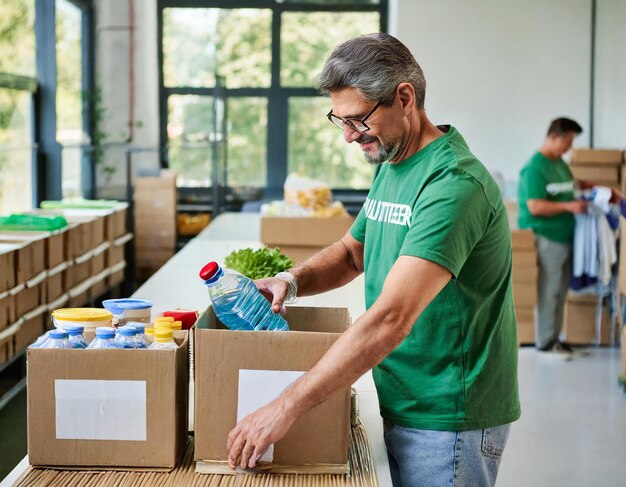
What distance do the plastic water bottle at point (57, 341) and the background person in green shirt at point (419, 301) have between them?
32 centimetres

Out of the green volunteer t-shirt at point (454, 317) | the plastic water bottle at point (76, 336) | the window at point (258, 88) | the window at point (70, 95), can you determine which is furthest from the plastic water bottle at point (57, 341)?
the window at point (258, 88)

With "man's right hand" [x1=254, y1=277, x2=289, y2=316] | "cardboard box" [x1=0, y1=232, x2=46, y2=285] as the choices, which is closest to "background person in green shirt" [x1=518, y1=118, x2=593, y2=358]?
"cardboard box" [x1=0, y1=232, x2=46, y2=285]

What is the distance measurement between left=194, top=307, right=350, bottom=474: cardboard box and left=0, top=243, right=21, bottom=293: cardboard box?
7.58 feet

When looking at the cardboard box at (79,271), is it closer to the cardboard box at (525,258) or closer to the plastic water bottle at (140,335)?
the cardboard box at (525,258)

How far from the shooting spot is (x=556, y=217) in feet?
18.7

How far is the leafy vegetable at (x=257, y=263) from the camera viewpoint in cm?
272

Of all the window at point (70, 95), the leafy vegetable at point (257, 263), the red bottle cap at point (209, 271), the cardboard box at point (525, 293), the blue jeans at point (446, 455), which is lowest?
the cardboard box at point (525, 293)

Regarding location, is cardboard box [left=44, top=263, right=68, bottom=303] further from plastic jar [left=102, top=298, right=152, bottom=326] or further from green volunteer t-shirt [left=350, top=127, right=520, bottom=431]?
green volunteer t-shirt [left=350, top=127, right=520, bottom=431]

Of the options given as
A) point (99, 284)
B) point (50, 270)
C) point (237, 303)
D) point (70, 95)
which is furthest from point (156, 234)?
point (237, 303)

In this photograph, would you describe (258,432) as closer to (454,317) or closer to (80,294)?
(454,317)

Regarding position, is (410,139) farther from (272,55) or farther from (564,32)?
(272,55)

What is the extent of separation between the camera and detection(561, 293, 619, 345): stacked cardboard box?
605 cm

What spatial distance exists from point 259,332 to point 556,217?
15.0 ft

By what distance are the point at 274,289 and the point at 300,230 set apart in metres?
2.42
